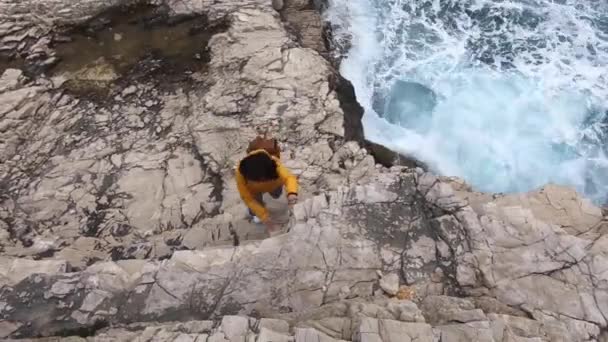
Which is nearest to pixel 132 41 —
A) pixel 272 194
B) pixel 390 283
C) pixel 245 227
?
pixel 245 227

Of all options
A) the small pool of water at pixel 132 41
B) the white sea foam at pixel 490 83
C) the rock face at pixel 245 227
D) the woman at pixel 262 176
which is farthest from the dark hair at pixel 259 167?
the white sea foam at pixel 490 83

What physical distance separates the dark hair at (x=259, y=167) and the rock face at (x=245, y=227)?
662 millimetres

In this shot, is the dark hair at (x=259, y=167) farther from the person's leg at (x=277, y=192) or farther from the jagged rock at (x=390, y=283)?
the jagged rock at (x=390, y=283)

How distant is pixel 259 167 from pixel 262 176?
0.53 feet

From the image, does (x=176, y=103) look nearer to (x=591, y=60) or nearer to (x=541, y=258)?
(x=541, y=258)

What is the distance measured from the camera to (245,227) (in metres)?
7.39

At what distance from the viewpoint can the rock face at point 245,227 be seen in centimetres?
562

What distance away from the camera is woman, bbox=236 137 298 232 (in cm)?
602

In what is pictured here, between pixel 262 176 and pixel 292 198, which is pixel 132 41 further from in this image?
pixel 292 198

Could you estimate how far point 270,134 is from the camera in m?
8.69

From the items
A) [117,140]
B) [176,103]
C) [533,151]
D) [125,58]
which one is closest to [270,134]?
[176,103]

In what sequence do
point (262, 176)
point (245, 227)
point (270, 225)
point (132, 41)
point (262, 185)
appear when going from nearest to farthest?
point (262, 176)
point (262, 185)
point (270, 225)
point (245, 227)
point (132, 41)

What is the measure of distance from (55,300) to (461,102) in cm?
832

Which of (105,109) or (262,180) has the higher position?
(262,180)
